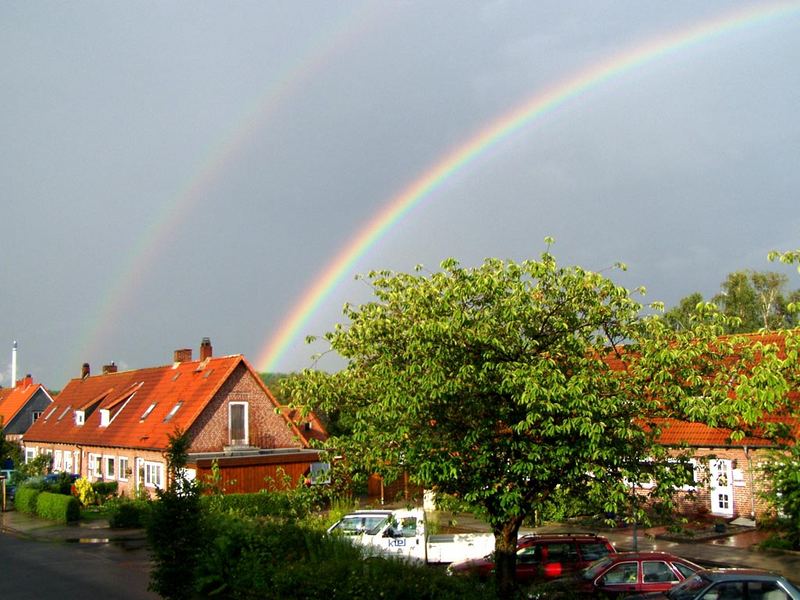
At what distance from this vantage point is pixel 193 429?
126 ft

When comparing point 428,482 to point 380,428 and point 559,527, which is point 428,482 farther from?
point 559,527

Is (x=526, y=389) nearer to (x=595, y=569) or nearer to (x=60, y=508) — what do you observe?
(x=595, y=569)

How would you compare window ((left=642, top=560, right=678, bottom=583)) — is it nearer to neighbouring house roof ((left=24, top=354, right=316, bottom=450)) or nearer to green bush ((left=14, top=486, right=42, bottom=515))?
neighbouring house roof ((left=24, top=354, right=316, bottom=450))

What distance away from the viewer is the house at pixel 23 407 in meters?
78.8

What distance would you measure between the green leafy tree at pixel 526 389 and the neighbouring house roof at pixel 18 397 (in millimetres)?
75234

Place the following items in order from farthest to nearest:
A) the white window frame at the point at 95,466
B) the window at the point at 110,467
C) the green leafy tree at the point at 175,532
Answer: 1. the white window frame at the point at 95,466
2. the window at the point at 110,467
3. the green leafy tree at the point at 175,532

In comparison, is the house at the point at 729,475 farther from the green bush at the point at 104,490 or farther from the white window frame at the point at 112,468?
the white window frame at the point at 112,468

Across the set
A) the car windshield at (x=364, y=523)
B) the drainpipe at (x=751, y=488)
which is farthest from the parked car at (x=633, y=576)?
the drainpipe at (x=751, y=488)

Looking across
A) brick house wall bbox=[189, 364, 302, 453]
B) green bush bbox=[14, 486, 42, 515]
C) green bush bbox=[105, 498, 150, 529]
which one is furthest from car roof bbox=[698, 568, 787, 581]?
green bush bbox=[14, 486, 42, 515]

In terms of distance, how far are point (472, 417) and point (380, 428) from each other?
5.36 ft

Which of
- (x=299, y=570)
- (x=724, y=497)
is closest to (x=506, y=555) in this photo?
(x=299, y=570)

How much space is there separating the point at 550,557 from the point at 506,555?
4849 millimetres

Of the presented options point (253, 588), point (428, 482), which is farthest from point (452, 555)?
point (428, 482)

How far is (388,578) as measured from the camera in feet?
45.6
